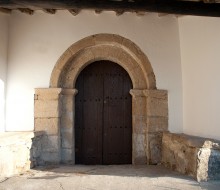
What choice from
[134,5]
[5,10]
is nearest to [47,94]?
[5,10]

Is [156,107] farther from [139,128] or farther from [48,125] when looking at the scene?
[48,125]

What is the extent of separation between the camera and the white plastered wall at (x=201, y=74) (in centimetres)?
415

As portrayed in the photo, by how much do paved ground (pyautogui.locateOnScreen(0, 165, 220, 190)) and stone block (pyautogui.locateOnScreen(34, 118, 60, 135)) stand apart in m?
0.69

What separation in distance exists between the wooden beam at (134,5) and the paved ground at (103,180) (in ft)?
6.38

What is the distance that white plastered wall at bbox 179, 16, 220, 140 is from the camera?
415 centimetres

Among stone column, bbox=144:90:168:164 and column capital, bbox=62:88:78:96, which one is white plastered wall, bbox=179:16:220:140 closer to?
stone column, bbox=144:90:168:164

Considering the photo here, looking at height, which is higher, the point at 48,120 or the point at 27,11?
the point at 27,11

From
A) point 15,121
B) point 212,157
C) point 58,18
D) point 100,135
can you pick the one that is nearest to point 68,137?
point 100,135

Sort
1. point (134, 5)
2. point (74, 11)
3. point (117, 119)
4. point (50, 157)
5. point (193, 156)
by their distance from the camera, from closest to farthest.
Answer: point (134, 5)
point (193, 156)
point (74, 11)
point (50, 157)
point (117, 119)

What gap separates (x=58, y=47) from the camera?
4.98 metres

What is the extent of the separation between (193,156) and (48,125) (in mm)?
2300

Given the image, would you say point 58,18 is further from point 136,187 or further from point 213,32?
point 136,187

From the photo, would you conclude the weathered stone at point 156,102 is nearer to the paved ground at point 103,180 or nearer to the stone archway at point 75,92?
the stone archway at point 75,92

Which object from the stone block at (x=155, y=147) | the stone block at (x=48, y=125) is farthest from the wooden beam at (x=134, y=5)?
the stone block at (x=155, y=147)
